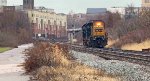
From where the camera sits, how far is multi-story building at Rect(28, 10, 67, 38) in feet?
530

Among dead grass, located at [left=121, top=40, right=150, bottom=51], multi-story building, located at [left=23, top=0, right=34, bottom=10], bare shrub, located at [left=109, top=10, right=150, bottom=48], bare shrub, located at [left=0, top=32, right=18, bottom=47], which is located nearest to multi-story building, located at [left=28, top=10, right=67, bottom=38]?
multi-story building, located at [left=23, top=0, right=34, bottom=10]

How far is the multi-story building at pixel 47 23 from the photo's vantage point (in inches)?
6358

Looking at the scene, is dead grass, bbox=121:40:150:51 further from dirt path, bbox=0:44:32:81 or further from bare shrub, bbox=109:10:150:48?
dirt path, bbox=0:44:32:81

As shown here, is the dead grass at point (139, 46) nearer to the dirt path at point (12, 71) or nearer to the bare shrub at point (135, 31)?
the bare shrub at point (135, 31)

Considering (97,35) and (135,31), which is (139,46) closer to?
(97,35)

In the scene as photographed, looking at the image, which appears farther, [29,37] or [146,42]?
[29,37]

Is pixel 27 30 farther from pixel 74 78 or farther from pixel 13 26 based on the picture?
pixel 74 78

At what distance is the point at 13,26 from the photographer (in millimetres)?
143125

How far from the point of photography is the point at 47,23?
582 ft

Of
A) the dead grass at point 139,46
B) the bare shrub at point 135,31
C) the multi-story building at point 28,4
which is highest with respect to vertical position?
the multi-story building at point 28,4

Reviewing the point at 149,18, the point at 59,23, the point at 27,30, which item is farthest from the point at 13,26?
the point at 149,18

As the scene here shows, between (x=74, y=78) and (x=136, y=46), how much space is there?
129 feet

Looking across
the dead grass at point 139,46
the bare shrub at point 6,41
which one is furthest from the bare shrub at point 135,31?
the bare shrub at point 6,41

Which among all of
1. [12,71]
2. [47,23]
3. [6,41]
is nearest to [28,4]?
[47,23]
